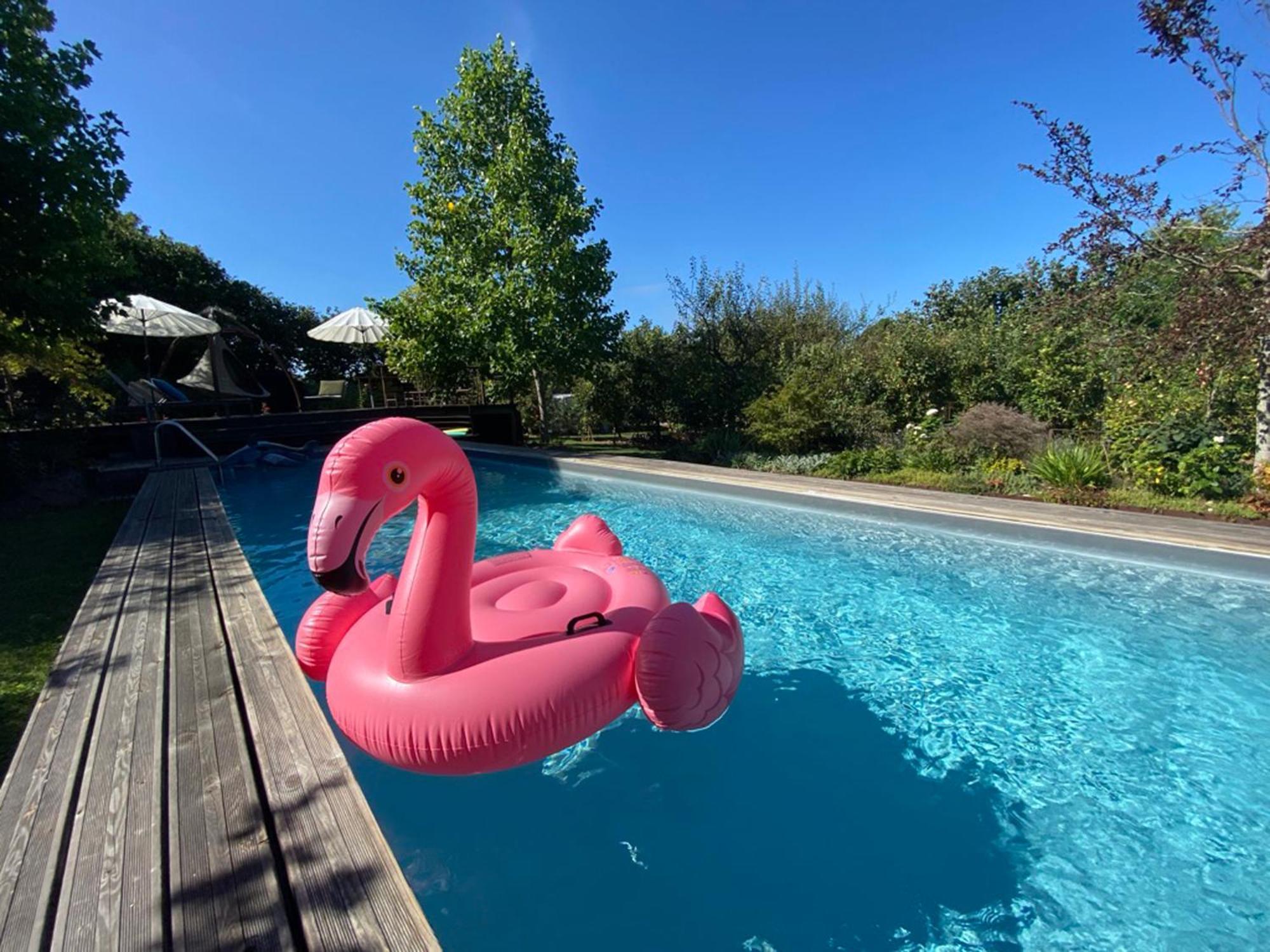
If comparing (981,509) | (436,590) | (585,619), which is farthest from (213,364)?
(981,509)

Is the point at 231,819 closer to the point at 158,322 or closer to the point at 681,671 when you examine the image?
the point at 681,671

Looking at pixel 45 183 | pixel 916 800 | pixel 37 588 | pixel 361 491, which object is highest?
pixel 45 183

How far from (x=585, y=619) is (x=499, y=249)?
42.2 ft

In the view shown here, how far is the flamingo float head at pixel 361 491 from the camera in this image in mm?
2023

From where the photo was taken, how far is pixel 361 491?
6.84 ft

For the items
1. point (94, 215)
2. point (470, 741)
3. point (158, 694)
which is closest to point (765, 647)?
point (470, 741)

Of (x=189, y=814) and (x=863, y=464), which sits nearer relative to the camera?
(x=189, y=814)

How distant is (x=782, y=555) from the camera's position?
6.74m

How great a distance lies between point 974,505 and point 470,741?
6.78 m

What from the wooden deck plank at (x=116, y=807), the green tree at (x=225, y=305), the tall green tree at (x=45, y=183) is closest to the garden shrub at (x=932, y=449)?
the wooden deck plank at (x=116, y=807)

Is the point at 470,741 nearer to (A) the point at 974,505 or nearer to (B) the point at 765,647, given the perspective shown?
(B) the point at 765,647

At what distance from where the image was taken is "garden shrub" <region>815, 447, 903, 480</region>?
9.76 metres

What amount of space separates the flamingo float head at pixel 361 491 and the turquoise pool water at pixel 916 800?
5.18 ft

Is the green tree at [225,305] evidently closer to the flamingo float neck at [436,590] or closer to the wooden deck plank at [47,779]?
the wooden deck plank at [47,779]
